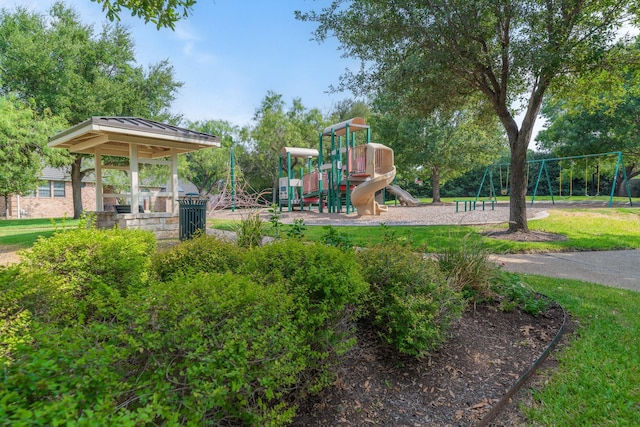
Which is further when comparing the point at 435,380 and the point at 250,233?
the point at 250,233

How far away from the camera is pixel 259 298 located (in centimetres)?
165

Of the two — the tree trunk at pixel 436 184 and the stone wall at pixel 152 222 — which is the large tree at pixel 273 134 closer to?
the tree trunk at pixel 436 184

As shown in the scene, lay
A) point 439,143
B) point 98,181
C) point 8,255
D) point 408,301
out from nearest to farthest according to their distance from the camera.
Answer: point 408,301, point 8,255, point 98,181, point 439,143

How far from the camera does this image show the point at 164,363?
1.28 meters

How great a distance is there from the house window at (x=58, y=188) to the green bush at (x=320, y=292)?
2861 centimetres

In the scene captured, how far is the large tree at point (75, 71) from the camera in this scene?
47.4 ft

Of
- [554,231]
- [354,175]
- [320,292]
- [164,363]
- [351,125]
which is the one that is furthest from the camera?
[351,125]

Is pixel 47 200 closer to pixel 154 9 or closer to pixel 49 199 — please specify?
pixel 49 199

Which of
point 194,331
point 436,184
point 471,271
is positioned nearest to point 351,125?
point 436,184

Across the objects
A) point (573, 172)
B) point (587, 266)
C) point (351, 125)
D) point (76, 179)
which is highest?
point (351, 125)

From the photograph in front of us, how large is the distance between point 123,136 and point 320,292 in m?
6.91

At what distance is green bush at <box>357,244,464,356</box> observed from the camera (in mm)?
2408

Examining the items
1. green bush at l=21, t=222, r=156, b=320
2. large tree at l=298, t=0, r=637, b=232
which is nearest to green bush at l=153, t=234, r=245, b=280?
green bush at l=21, t=222, r=156, b=320

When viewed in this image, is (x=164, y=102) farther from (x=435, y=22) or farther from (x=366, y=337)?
(x=366, y=337)
